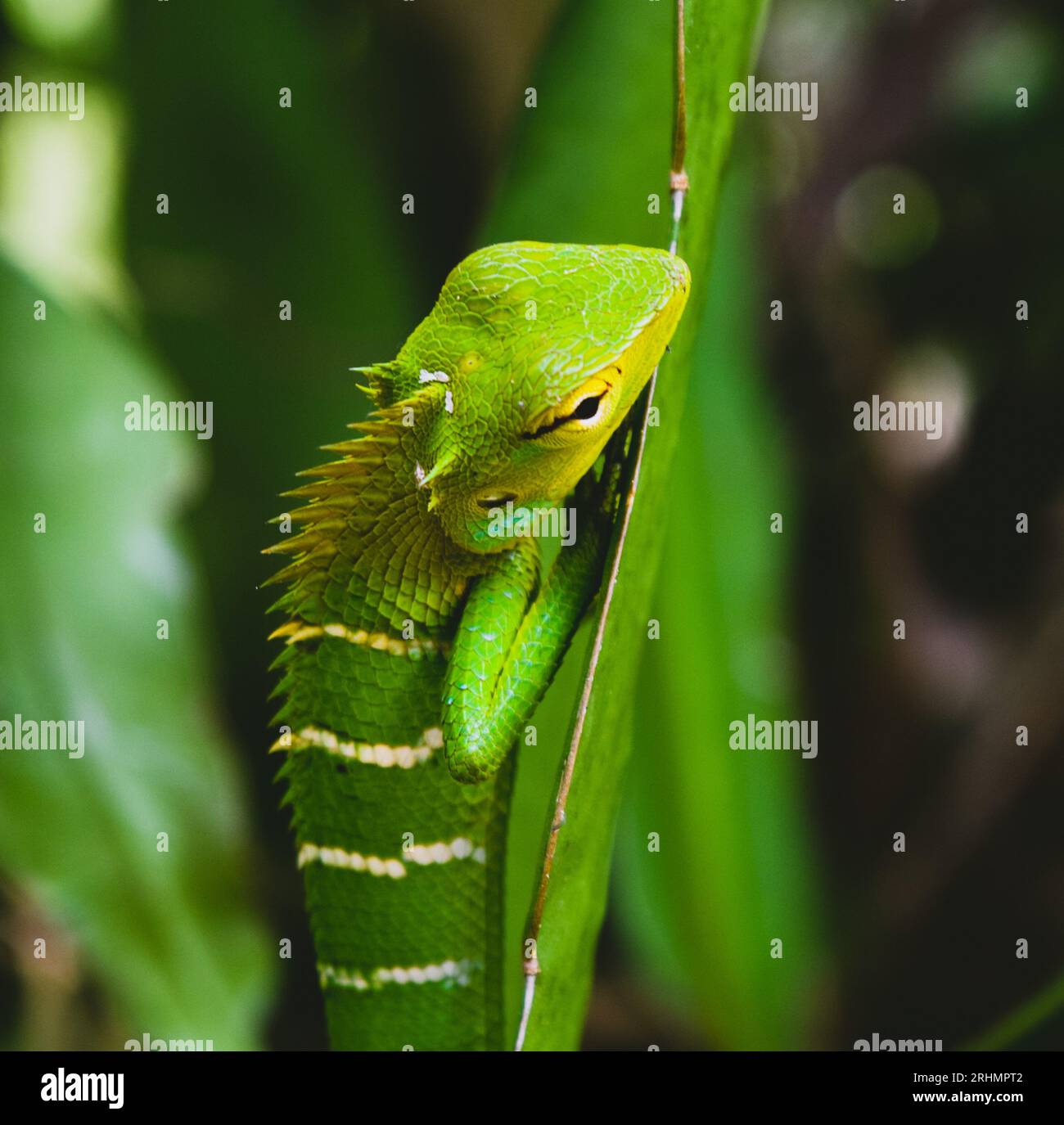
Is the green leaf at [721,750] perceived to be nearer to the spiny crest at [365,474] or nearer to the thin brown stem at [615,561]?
the spiny crest at [365,474]

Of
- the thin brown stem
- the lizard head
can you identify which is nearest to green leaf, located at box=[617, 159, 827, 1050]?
the lizard head

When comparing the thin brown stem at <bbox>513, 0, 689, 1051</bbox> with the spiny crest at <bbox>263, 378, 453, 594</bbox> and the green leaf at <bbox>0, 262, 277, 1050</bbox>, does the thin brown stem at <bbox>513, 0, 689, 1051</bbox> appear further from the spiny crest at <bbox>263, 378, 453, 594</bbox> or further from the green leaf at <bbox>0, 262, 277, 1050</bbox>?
the green leaf at <bbox>0, 262, 277, 1050</bbox>

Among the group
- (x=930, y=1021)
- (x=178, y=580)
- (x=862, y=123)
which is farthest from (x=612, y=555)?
(x=862, y=123)

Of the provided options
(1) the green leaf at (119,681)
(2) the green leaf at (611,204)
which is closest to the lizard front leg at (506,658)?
(2) the green leaf at (611,204)

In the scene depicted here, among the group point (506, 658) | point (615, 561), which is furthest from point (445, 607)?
point (615, 561)

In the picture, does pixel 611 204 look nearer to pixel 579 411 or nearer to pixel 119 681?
pixel 579 411

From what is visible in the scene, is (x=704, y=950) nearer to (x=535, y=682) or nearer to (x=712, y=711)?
(x=712, y=711)
